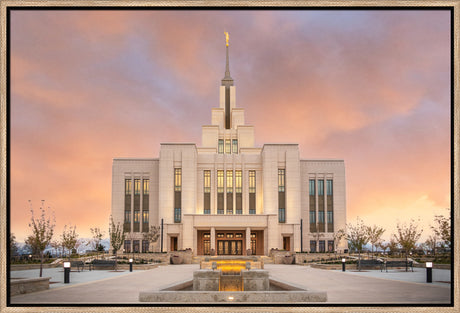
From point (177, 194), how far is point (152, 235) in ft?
19.6

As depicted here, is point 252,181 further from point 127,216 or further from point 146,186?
point 127,216

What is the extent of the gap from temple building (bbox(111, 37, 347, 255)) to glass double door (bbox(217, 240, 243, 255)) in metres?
0.12

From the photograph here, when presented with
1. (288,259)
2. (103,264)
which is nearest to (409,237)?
(288,259)

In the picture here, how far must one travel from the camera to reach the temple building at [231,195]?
51.7 m

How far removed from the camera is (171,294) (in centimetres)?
1142

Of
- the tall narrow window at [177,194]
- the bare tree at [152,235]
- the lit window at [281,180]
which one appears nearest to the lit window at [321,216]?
the lit window at [281,180]

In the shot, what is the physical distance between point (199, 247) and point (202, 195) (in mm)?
6438

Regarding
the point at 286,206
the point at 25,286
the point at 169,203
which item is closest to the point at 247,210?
the point at 286,206

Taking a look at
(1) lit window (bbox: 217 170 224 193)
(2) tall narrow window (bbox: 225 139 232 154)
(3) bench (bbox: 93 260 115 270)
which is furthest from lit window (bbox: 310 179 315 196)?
(3) bench (bbox: 93 260 115 270)

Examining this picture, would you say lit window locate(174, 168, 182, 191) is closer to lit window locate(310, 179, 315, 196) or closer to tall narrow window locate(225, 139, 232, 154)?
tall narrow window locate(225, 139, 232, 154)

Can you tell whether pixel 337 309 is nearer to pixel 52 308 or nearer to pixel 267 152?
pixel 52 308

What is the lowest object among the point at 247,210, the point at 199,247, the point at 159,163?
the point at 199,247

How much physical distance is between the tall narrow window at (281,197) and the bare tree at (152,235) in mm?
14747

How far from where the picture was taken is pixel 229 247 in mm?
51750
